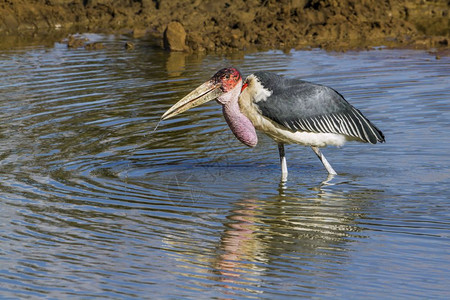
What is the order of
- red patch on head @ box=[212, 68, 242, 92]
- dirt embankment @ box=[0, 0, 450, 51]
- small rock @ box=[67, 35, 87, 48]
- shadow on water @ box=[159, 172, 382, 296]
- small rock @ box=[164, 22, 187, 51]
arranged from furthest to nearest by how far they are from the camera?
small rock @ box=[67, 35, 87, 48], dirt embankment @ box=[0, 0, 450, 51], small rock @ box=[164, 22, 187, 51], red patch on head @ box=[212, 68, 242, 92], shadow on water @ box=[159, 172, 382, 296]

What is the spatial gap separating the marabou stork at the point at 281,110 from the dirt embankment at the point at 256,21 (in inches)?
303

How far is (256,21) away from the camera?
1750cm

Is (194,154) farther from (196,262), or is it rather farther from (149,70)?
(149,70)

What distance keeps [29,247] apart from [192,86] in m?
6.71

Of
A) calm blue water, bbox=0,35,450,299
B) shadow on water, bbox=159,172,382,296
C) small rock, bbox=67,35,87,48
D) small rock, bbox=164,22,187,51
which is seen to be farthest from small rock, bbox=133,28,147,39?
shadow on water, bbox=159,172,382,296

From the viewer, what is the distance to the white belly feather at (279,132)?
759 centimetres

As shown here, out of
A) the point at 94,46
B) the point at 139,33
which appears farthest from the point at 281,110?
the point at 139,33

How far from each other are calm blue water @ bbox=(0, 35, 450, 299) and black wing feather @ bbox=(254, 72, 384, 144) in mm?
445

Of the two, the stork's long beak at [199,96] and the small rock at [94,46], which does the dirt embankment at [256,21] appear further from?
the stork's long beak at [199,96]

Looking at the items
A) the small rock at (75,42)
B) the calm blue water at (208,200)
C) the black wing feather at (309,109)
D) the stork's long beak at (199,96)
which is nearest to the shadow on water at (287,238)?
the calm blue water at (208,200)

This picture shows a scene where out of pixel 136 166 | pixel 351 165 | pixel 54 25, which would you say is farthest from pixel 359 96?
pixel 54 25

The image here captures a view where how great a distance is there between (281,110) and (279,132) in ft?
0.85

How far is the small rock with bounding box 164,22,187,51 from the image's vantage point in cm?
1611

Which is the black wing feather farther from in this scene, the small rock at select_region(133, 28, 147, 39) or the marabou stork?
the small rock at select_region(133, 28, 147, 39)
